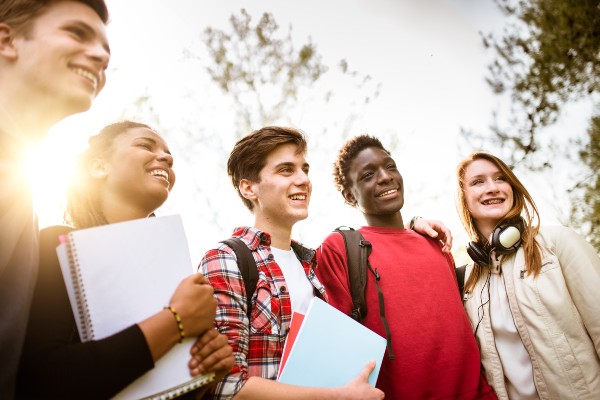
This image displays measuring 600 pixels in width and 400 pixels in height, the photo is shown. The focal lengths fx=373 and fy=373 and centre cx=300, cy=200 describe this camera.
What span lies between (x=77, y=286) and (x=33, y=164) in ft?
1.50

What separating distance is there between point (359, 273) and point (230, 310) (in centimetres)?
102

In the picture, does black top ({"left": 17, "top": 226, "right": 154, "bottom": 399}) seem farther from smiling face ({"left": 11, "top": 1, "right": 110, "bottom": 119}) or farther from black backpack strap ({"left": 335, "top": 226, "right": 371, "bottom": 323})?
black backpack strap ({"left": 335, "top": 226, "right": 371, "bottom": 323})

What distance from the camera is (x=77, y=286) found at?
1.15m

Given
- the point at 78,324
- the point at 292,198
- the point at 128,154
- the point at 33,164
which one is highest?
the point at 128,154

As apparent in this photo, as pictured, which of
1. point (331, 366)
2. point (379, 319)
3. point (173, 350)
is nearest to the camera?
point (173, 350)

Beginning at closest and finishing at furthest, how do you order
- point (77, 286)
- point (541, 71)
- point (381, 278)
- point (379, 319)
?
1. point (77, 286)
2. point (379, 319)
3. point (381, 278)
4. point (541, 71)

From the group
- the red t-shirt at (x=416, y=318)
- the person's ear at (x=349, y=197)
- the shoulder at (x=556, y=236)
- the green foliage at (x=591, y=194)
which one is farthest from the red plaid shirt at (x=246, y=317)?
the green foliage at (x=591, y=194)

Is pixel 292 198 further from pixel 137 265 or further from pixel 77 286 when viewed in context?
pixel 77 286

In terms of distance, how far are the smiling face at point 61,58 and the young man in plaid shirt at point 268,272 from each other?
3.12ft

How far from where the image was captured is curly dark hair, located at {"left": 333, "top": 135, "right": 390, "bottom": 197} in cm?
320

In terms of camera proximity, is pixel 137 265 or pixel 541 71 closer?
pixel 137 265

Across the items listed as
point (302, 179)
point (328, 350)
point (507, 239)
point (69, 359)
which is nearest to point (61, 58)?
point (69, 359)

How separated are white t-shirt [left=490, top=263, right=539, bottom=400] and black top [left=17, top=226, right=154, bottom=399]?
90.7 inches

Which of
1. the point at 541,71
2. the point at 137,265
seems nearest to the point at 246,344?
the point at 137,265
